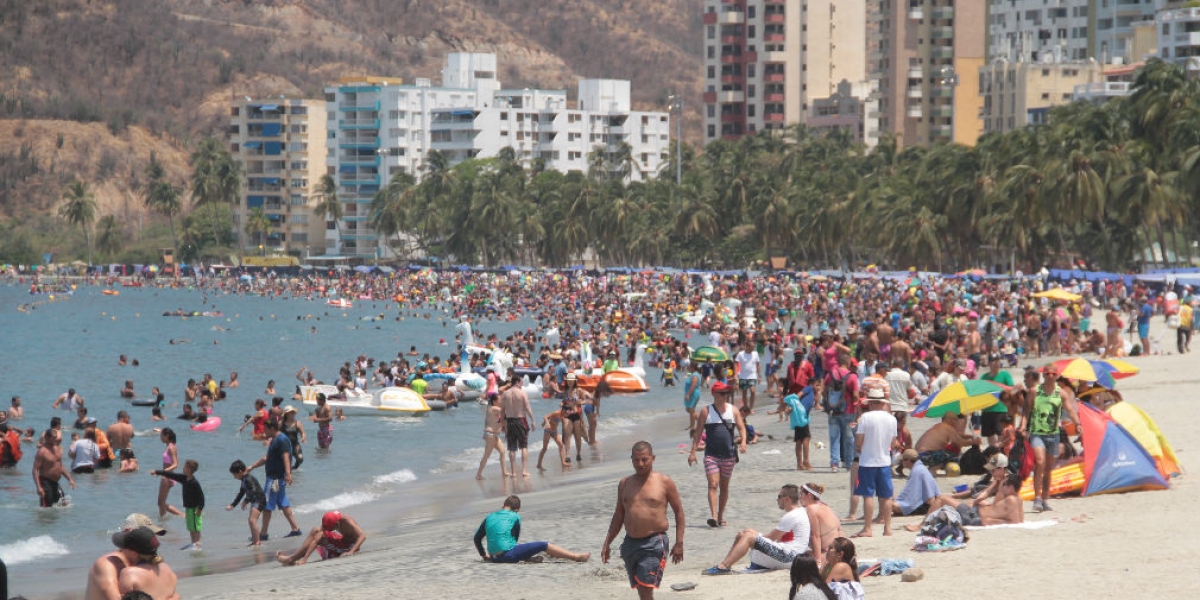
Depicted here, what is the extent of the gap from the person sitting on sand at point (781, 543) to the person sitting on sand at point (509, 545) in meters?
1.99

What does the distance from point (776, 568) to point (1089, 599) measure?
8.95 ft

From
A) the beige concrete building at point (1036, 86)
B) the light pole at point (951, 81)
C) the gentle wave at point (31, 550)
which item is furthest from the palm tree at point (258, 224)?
the gentle wave at point (31, 550)

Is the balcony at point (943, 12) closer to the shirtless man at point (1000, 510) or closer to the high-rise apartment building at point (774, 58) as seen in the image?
the high-rise apartment building at point (774, 58)

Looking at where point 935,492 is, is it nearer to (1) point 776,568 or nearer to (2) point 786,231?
(1) point 776,568

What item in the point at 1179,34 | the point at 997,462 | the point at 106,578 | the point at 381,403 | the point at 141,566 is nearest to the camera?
the point at 106,578

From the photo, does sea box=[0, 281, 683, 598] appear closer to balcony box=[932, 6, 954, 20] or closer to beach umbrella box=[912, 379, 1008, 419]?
beach umbrella box=[912, 379, 1008, 419]

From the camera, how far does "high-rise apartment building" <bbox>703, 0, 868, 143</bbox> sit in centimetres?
14512

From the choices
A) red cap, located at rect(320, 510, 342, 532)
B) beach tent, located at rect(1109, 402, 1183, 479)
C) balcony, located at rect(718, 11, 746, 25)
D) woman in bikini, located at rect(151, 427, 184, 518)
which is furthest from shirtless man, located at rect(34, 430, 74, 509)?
balcony, located at rect(718, 11, 746, 25)

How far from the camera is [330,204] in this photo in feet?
451

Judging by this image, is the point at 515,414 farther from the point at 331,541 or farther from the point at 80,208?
the point at 80,208

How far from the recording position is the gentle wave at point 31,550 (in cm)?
1789

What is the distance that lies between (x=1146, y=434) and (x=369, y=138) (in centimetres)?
13080

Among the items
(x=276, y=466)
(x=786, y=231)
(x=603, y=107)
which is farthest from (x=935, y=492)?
(x=603, y=107)

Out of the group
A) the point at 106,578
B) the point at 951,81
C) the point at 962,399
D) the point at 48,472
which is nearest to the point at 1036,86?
the point at 951,81
